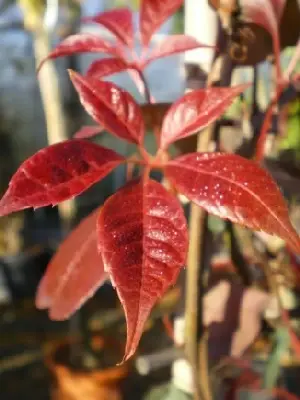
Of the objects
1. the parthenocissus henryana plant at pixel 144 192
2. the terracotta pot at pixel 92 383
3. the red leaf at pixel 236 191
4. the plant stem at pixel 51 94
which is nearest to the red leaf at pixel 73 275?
the parthenocissus henryana plant at pixel 144 192

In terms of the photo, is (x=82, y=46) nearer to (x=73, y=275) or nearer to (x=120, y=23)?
(x=120, y=23)

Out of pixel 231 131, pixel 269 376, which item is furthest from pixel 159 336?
pixel 231 131

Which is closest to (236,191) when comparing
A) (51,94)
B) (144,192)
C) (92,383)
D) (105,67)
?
(144,192)

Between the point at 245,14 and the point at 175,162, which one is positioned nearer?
the point at 175,162

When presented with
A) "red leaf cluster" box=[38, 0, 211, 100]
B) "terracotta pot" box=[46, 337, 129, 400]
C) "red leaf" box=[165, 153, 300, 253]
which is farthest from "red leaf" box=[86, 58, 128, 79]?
"terracotta pot" box=[46, 337, 129, 400]

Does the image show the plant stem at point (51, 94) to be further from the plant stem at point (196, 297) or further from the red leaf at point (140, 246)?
the red leaf at point (140, 246)

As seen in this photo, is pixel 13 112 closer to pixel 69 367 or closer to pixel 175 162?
pixel 69 367
